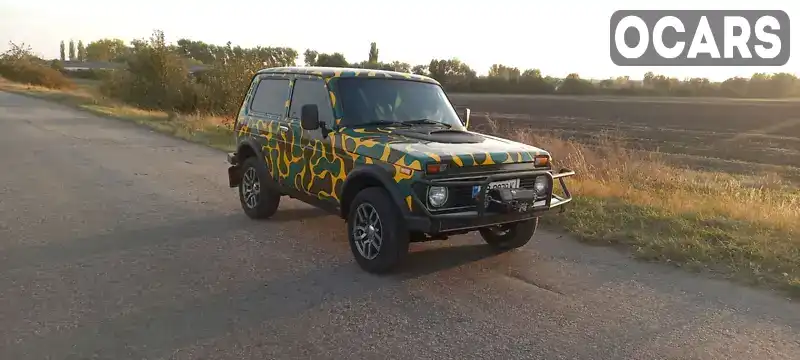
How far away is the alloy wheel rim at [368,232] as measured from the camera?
5.74 metres

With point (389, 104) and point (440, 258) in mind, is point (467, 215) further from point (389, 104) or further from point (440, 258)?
point (389, 104)

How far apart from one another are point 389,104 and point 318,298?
2.39m

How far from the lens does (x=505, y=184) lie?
18.6ft

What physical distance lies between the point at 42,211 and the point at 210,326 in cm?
474

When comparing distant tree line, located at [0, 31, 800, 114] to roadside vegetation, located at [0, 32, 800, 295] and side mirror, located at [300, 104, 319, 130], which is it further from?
side mirror, located at [300, 104, 319, 130]

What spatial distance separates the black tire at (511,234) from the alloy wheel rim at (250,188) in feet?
Answer: 9.28

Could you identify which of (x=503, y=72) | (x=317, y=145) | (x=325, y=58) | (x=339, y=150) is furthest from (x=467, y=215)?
(x=503, y=72)

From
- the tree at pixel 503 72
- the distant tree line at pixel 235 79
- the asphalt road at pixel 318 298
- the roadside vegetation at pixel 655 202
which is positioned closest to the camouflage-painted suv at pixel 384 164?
the asphalt road at pixel 318 298

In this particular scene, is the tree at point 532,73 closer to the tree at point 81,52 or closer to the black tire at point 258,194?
the black tire at point 258,194

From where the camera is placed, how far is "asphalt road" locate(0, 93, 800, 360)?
166 inches

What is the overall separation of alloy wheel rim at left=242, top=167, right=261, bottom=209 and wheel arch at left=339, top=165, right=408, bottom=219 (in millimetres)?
1906

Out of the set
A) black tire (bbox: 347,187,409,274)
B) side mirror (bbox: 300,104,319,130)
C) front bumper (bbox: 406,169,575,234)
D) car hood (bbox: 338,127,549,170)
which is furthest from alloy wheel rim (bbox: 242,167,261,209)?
front bumper (bbox: 406,169,575,234)

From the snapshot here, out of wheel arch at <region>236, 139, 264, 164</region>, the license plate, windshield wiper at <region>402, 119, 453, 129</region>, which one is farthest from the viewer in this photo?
wheel arch at <region>236, 139, 264, 164</region>

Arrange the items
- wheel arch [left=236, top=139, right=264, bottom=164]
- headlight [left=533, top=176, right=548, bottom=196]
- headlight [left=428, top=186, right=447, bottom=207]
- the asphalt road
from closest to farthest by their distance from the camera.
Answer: the asphalt road → headlight [left=428, top=186, right=447, bottom=207] → headlight [left=533, top=176, right=548, bottom=196] → wheel arch [left=236, top=139, right=264, bottom=164]
